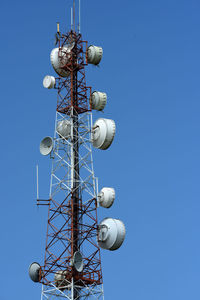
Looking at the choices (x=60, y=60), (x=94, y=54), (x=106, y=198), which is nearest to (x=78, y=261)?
(x=106, y=198)

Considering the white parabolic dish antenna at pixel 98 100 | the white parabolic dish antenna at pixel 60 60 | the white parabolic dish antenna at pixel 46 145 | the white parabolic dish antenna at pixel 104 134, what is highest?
the white parabolic dish antenna at pixel 60 60

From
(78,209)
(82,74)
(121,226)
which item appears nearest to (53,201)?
(78,209)

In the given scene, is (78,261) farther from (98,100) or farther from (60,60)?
(60,60)

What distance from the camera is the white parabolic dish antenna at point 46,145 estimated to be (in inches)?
2464

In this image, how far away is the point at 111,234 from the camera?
2393 inches

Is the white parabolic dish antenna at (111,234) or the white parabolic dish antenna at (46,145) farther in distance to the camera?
the white parabolic dish antenna at (46,145)

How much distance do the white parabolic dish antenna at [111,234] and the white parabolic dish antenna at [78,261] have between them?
4.00 meters

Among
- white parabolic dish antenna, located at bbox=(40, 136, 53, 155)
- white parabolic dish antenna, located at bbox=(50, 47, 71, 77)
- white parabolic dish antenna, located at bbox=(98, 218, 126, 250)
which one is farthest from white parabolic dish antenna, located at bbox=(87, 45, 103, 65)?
white parabolic dish antenna, located at bbox=(98, 218, 126, 250)

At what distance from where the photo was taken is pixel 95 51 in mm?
66875

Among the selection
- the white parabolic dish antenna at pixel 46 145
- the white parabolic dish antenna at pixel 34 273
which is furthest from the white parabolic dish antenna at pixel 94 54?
the white parabolic dish antenna at pixel 34 273

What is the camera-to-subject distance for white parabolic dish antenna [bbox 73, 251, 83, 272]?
187 feet

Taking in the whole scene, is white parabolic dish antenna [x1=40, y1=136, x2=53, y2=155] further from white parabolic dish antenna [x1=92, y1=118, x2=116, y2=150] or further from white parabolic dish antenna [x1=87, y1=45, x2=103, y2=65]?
white parabolic dish antenna [x1=87, y1=45, x2=103, y2=65]

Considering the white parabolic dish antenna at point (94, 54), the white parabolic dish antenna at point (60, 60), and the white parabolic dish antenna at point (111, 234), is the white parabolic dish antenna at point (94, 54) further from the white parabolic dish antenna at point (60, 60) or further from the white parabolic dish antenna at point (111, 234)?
the white parabolic dish antenna at point (111, 234)

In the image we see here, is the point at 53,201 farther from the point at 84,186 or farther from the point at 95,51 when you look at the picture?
the point at 95,51
